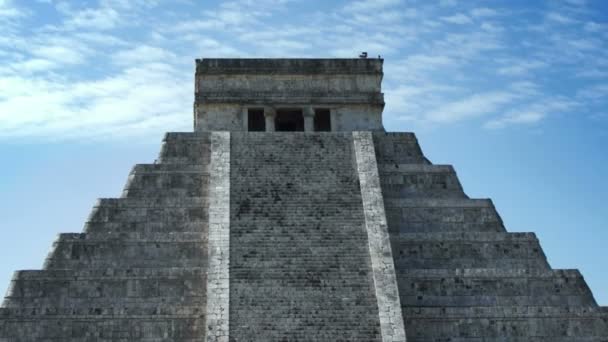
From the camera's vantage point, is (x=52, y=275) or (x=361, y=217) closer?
(x=52, y=275)

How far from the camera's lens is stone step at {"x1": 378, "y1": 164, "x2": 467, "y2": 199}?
64.5ft

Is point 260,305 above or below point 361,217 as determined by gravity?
below

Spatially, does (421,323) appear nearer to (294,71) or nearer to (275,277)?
(275,277)

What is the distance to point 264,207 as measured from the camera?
18.4 metres

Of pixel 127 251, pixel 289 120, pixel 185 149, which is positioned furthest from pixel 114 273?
pixel 289 120

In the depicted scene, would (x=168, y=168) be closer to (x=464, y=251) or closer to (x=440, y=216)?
(x=440, y=216)

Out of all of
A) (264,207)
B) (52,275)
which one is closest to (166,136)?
(264,207)

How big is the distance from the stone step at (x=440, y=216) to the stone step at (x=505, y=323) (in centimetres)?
245

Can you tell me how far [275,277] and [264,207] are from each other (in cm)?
216

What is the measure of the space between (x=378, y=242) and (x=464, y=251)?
6.61 feet

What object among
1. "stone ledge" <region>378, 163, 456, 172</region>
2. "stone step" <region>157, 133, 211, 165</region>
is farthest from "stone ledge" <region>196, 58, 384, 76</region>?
"stone ledge" <region>378, 163, 456, 172</region>

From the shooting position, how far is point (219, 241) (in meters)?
17.3

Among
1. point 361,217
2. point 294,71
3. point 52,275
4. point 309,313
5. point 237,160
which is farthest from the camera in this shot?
point 294,71

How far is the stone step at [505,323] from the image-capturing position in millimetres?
16594
